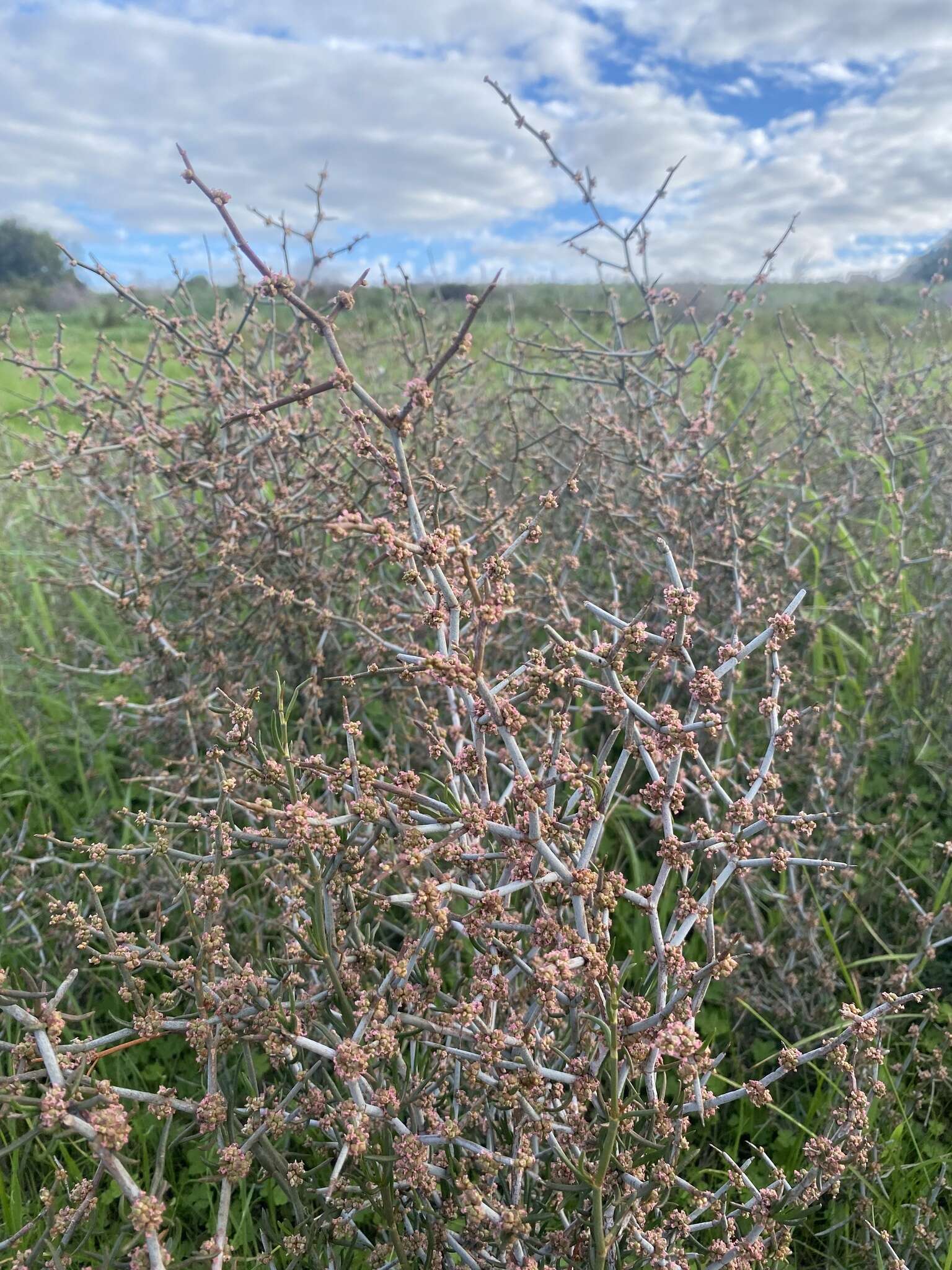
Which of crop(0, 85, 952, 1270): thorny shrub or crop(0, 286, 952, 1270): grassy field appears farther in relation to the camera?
crop(0, 286, 952, 1270): grassy field

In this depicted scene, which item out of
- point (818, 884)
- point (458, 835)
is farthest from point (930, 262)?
point (458, 835)

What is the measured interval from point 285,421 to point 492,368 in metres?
3.86

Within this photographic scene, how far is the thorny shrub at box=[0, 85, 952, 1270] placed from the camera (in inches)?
54.2

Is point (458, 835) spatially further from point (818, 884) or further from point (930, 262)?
point (930, 262)

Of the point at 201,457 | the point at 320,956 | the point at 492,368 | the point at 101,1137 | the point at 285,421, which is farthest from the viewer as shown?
the point at 492,368

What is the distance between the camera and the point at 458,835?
1.44 m

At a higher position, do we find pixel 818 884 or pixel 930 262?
pixel 930 262

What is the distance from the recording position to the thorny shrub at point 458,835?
4.52ft

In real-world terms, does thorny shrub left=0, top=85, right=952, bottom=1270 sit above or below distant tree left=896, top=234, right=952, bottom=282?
below

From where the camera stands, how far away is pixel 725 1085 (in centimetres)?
254

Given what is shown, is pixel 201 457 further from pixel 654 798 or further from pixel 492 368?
pixel 492 368

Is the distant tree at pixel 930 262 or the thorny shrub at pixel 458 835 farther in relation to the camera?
the distant tree at pixel 930 262

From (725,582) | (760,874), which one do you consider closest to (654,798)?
(760,874)

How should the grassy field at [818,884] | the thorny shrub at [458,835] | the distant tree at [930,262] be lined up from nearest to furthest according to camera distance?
1. the thorny shrub at [458,835]
2. the grassy field at [818,884]
3. the distant tree at [930,262]
